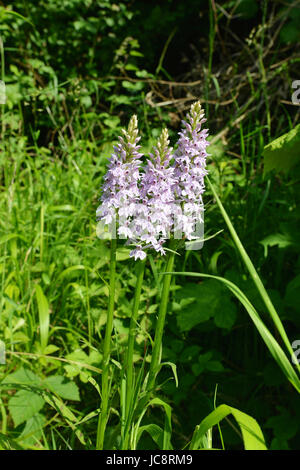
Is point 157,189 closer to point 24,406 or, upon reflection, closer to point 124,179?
point 124,179

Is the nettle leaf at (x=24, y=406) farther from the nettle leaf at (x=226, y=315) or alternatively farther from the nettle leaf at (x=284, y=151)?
the nettle leaf at (x=284, y=151)

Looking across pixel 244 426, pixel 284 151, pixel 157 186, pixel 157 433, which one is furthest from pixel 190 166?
pixel 157 433

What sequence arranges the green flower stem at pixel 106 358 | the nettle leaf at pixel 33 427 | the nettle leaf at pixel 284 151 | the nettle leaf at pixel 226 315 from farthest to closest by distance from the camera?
the nettle leaf at pixel 226 315, the nettle leaf at pixel 33 427, the nettle leaf at pixel 284 151, the green flower stem at pixel 106 358

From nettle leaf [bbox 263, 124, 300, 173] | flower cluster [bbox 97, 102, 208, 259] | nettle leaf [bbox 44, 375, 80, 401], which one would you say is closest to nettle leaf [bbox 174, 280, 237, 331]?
nettle leaf [bbox 44, 375, 80, 401]

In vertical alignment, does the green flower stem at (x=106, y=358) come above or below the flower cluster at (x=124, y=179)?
below

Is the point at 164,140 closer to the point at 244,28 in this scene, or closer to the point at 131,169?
the point at 131,169

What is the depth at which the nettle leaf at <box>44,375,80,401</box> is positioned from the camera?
5.70 ft

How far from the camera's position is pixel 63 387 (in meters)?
1.78

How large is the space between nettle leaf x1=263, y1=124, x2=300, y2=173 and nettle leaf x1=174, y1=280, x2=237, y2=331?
0.59m

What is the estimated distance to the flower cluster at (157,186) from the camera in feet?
3.68

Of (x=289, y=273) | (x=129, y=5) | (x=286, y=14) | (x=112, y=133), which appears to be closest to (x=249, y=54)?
(x=286, y=14)

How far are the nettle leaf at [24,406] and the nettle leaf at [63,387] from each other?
0.06m

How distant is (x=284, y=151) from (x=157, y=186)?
68 cm

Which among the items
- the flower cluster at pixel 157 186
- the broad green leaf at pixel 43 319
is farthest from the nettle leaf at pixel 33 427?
the flower cluster at pixel 157 186
